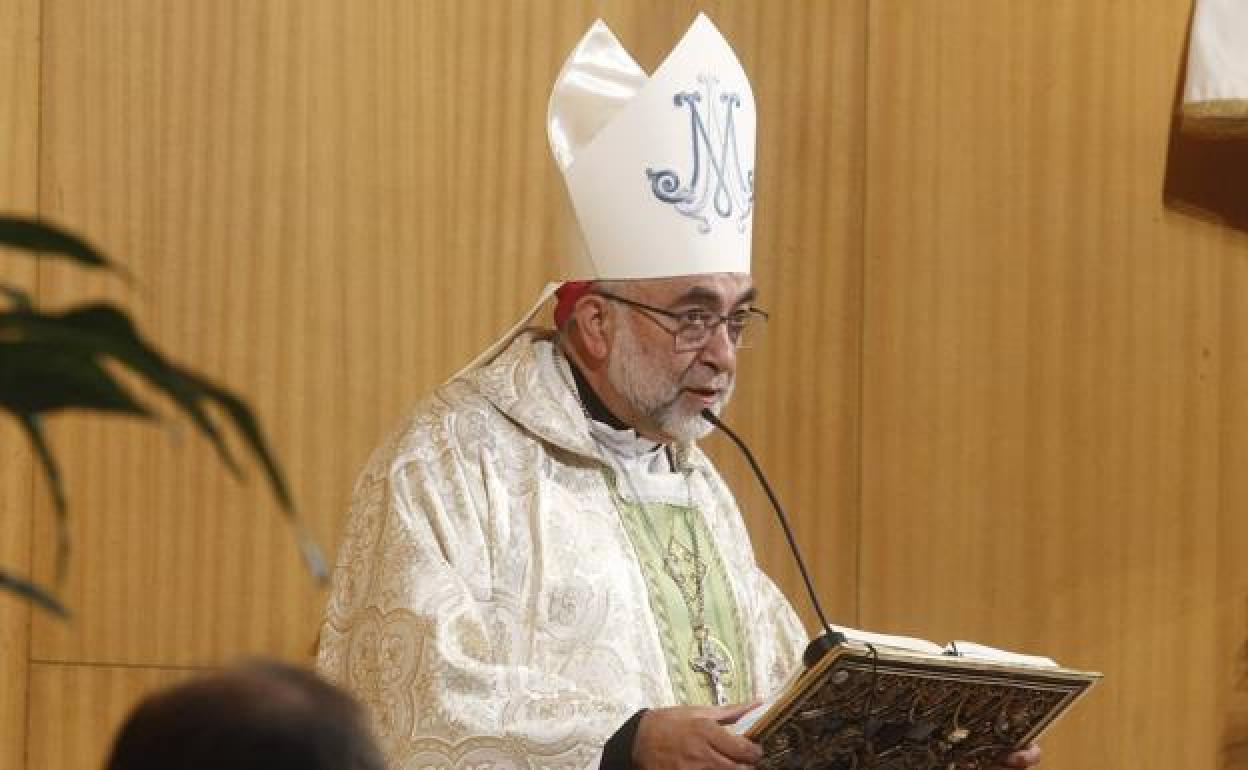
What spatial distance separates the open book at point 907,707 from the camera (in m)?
3.13

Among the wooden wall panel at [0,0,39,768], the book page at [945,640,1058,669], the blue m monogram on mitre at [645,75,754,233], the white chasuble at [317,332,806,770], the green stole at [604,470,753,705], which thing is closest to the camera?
the book page at [945,640,1058,669]

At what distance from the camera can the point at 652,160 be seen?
159 inches

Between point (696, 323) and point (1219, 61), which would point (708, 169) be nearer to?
point (696, 323)

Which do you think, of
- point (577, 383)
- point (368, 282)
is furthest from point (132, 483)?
point (577, 383)

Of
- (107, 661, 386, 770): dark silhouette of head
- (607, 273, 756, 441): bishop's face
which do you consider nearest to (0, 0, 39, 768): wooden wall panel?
(607, 273, 756, 441): bishop's face

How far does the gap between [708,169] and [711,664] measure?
2.87ft

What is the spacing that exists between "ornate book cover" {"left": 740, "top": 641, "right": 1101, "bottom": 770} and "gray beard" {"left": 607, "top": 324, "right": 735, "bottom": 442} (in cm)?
70

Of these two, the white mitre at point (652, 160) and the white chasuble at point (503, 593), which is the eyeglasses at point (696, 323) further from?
the white chasuble at point (503, 593)

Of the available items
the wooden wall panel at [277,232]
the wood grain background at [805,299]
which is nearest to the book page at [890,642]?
the wooden wall panel at [277,232]

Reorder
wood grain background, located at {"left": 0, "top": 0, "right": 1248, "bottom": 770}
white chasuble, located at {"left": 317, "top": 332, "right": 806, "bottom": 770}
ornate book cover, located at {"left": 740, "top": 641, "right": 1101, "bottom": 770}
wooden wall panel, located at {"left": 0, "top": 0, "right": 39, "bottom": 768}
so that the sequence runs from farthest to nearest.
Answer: wood grain background, located at {"left": 0, "top": 0, "right": 1248, "bottom": 770} < wooden wall panel, located at {"left": 0, "top": 0, "right": 39, "bottom": 768} < white chasuble, located at {"left": 317, "top": 332, "right": 806, "bottom": 770} < ornate book cover, located at {"left": 740, "top": 641, "right": 1101, "bottom": 770}

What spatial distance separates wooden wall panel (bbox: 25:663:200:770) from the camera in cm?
448

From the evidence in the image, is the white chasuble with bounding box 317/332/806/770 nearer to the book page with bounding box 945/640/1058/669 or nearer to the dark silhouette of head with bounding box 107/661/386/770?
the book page with bounding box 945/640/1058/669

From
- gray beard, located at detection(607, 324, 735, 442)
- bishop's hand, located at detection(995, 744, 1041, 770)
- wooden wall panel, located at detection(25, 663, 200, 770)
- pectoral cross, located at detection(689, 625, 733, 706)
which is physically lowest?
wooden wall panel, located at detection(25, 663, 200, 770)

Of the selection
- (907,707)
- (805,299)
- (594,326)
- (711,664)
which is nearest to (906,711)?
(907,707)
